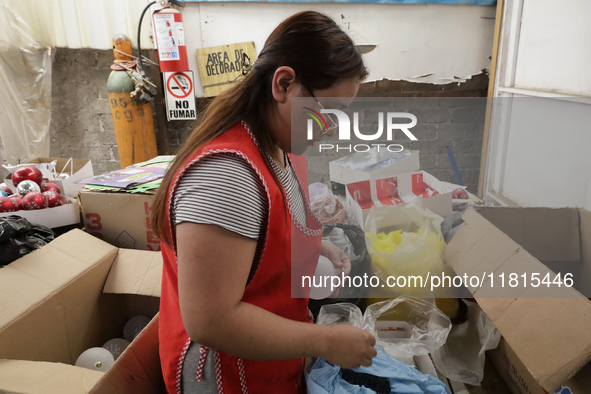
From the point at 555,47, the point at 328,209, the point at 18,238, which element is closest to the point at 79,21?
the point at 18,238

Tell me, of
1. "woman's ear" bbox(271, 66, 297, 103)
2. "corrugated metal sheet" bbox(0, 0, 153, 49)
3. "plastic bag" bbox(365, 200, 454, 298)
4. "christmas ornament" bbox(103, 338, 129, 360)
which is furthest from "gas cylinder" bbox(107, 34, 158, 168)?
"woman's ear" bbox(271, 66, 297, 103)

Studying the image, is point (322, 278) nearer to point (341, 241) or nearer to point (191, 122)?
point (341, 241)

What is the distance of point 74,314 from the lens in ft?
4.00

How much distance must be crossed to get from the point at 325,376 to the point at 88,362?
2.58 ft

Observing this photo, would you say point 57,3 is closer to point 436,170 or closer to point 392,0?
point 392,0

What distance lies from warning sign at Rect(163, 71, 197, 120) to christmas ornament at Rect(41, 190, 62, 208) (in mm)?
1149

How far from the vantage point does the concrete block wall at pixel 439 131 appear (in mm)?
2521

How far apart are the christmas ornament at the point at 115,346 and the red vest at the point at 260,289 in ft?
1.97

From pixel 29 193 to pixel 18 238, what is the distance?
0.35 m

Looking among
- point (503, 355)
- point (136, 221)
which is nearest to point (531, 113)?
point (503, 355)

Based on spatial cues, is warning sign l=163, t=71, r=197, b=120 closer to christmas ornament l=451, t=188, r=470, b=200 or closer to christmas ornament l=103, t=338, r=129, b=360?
christmas ornament l=103, t=338, r=129, b=360

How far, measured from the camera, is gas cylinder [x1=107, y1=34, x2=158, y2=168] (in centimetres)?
233

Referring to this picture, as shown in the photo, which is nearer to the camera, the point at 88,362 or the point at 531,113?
the point at 88,362

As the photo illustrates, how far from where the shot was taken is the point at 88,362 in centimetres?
117
